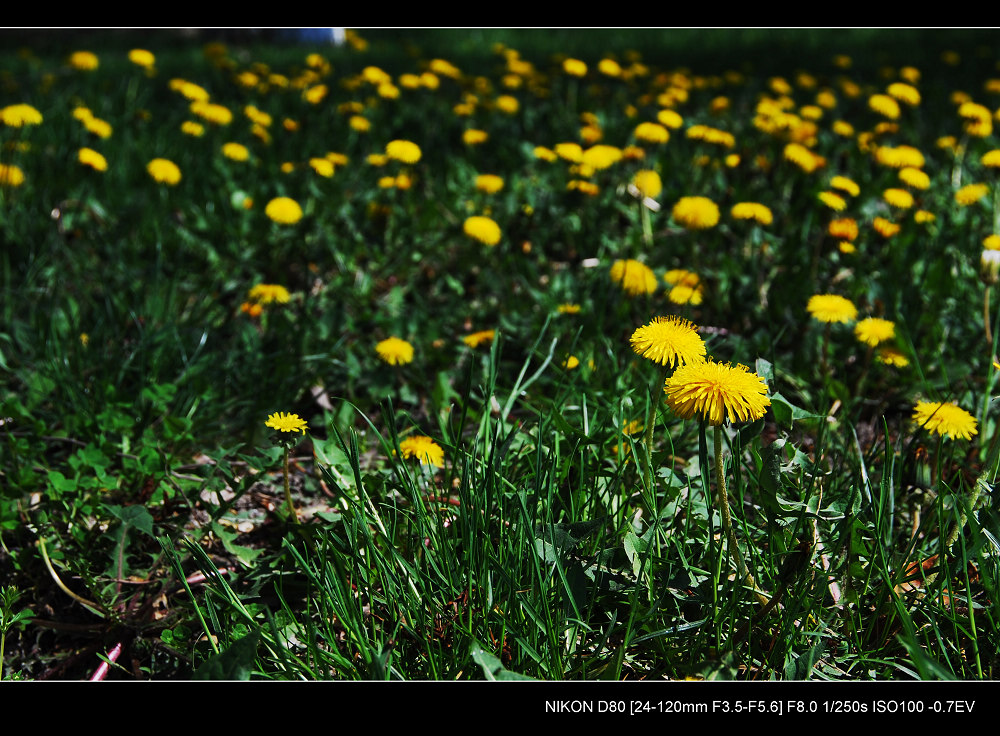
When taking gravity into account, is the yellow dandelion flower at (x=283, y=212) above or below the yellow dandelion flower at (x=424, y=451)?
above

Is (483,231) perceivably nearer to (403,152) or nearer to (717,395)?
(403,152)

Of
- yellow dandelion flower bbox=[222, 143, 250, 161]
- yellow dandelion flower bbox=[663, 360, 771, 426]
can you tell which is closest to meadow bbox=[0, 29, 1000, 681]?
yellow dandelion flower bbox=[663, 360, 771, 426]

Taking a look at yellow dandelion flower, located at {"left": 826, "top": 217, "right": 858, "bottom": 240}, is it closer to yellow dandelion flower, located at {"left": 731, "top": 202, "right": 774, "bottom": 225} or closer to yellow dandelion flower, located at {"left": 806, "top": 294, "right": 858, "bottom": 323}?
yellow dandelion flower, located at {"left": 731, "top": 202, "right": 774, "bottom": 225}

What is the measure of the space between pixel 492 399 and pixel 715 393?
69 centimetres

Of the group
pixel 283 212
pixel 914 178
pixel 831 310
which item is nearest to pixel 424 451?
pixel 831 310

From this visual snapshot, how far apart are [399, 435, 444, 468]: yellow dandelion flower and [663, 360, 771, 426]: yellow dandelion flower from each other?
0.63 m

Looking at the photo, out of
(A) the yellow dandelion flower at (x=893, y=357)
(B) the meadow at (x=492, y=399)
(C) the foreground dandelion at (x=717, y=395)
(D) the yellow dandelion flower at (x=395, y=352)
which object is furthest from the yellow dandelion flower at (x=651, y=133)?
(C) the foreground dandelion at (x=717, y=395)

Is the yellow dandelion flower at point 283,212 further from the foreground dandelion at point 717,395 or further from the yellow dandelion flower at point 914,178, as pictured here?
the yellow dandelion flower at point 914,178

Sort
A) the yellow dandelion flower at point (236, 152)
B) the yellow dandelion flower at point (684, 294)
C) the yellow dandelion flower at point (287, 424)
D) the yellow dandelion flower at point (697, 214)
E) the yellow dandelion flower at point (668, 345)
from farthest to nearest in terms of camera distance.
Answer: the yellow dandelion flower at point (236, 152), the yellow dandelion flower at point (697, 214), the yellow dandelion flower at point (684, 294), the yellow dandelion flower at point (287, 424), the yellow dandelion flower at point (668, 345)

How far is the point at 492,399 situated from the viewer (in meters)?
1.88

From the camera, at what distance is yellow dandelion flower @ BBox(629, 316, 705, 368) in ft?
Result: 4.74

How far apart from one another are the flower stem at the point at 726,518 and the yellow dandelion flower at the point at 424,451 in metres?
0.63

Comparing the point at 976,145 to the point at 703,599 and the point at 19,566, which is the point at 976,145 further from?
the point at 19,566

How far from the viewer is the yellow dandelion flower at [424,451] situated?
1784mm
